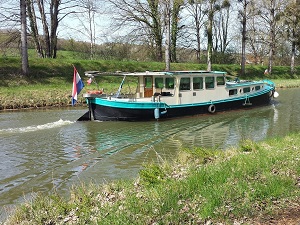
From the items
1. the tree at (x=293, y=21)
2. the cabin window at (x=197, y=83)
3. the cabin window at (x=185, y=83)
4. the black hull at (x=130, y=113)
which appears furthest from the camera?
the tree at (x=293, y=21)

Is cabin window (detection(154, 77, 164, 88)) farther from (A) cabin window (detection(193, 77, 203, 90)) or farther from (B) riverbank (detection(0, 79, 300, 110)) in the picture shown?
(B) riverbank (detection(0, 79, 300, 110))

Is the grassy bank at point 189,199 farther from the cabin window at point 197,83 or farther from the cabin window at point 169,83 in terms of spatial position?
the cabin window at point 197,83

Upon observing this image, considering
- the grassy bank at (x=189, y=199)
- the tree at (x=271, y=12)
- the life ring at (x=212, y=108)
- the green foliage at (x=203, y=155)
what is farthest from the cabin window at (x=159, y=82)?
the tree at (x=271, y=12)

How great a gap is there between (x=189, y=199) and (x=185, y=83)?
12.2 meters

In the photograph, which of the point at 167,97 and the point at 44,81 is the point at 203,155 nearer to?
the point at 167,97

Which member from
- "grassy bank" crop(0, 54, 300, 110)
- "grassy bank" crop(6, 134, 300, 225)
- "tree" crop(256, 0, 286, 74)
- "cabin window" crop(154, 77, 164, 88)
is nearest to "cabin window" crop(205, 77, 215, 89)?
"cabin window" crop(154, 77, 164, 88)

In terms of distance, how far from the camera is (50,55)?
3159 centimetres

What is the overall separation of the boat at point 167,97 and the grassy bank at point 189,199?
29.8 ft

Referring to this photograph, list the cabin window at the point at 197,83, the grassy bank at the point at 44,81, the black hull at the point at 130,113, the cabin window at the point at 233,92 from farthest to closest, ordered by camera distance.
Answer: the grassy bank at the point at 44,81 < the cabin window at the point at 233,92 < the cabin window at the point at 197,83 < the black hull at the point at 130,113

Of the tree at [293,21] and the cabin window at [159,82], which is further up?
the tree at [293,21]

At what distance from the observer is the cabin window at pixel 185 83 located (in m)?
16.7

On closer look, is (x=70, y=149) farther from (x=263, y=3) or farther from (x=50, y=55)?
(x=263, y=3)

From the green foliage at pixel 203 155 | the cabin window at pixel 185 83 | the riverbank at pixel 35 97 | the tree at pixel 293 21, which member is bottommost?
the green foliage at pixel 203 155

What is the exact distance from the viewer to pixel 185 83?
16.9 metres
